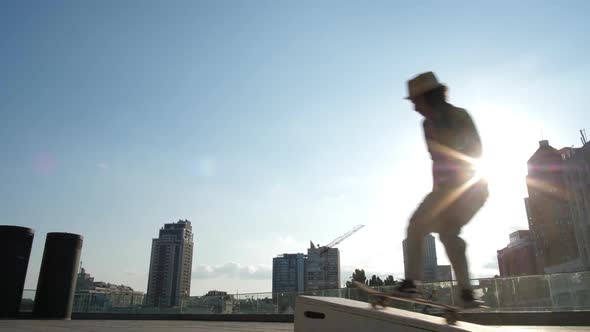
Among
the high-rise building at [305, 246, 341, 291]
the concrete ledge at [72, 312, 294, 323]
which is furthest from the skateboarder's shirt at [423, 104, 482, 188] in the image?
the high-rise building at [305, 246, 341, 291]

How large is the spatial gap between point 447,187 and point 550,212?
11202 centimetres

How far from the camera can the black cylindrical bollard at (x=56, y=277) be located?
14.8m

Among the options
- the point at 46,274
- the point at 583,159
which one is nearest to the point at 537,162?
the point at 583,159

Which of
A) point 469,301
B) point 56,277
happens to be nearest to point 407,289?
point 469,301

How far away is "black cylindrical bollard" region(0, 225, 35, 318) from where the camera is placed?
1436 cm

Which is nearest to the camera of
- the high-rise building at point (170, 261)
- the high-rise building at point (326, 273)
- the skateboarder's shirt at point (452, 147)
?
the skateboarder's shirt at point (452, 147)

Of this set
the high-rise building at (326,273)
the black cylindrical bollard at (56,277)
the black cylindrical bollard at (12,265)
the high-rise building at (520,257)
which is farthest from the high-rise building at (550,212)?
the high-rise building at (326,273)

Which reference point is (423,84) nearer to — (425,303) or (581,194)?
(425,303)

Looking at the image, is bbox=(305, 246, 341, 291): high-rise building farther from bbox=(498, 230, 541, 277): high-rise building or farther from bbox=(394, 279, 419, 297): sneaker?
bbox=(394, 279, 419, 297): sneaker

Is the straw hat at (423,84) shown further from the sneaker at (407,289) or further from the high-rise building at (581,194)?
the high-rise building at (581,194)

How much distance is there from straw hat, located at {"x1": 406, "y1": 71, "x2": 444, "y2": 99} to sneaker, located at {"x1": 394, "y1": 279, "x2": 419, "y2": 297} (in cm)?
179

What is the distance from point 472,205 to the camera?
369 centimetres

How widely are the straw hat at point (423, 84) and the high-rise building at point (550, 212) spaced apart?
301 ft

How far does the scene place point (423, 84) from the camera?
3.89m
